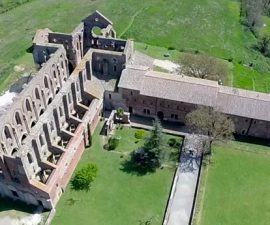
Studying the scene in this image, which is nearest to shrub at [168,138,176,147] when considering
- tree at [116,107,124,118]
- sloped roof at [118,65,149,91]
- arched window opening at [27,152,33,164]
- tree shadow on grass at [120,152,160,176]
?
tree shadow on grass at [120,152,160,176]

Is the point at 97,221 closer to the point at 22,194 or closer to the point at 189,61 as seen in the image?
the point at 22,194

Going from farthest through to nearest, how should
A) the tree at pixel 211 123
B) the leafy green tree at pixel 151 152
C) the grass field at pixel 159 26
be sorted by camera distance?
the grass field at pixel 159 26 → the tree at pixel 211 123 → the leafy green tree at pixel 151 152

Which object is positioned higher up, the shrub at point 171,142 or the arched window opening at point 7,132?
the arched window opening at point 7,132

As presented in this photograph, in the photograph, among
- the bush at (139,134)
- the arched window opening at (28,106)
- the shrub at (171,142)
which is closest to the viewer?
the arched window opening at (28,106)

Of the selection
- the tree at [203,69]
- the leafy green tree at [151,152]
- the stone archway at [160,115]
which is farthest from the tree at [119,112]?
the tree at [203,69]

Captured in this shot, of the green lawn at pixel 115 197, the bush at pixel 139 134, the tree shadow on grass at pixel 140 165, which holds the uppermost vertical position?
the bush at pixel 139 134

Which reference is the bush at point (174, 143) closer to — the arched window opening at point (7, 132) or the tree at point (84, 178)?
the tree at point (84, 178)

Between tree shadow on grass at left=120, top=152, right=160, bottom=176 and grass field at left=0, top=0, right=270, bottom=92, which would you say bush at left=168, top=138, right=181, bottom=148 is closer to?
tree shadow on grass at left=120, top=152, right=160, bottom=176
